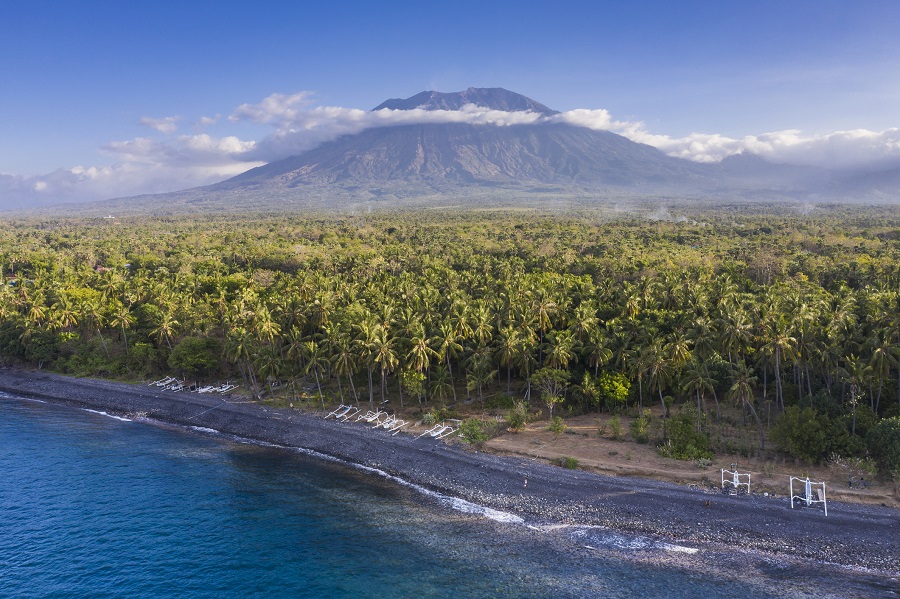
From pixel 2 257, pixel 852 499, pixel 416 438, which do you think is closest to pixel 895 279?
pixel 852 499

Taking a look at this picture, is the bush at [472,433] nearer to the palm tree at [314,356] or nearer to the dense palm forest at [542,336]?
the dense palm forest at [542,336]

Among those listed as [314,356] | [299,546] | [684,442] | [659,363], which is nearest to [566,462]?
[684,442]

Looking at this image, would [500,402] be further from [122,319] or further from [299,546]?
[122,319]

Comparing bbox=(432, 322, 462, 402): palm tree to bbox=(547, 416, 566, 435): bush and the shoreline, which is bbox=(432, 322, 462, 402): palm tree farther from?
bbox=(547, 416, 566, 435): bush

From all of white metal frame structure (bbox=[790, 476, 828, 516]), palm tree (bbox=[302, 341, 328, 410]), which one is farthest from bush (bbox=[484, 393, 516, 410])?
white metal frame structure (bbox=[790, 476, 828, 516])

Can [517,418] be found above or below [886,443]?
below

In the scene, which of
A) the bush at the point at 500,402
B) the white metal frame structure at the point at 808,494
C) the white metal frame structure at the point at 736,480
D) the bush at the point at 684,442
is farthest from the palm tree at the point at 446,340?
the white metal frame structure at the point at 808,494
